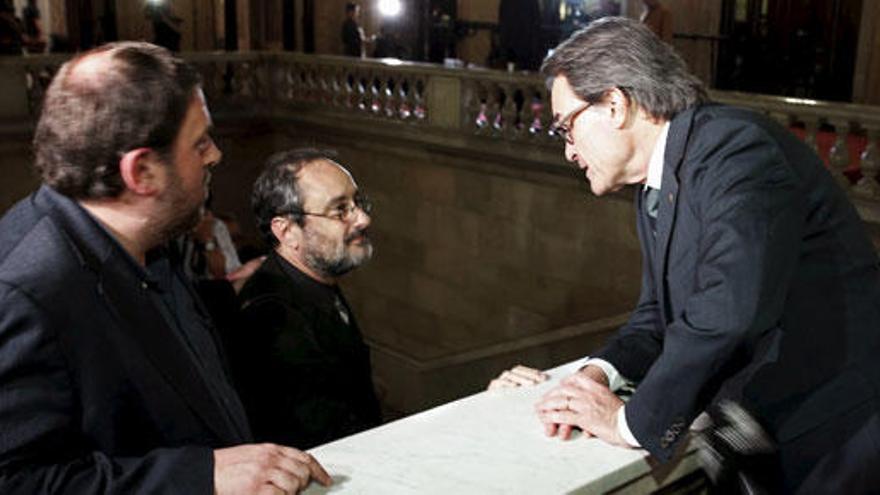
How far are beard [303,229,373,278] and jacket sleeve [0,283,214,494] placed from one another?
1635 mm

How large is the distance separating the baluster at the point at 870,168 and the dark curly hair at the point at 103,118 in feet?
20.7

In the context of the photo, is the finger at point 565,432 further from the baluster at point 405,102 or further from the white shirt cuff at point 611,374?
the baluster at point 405,102

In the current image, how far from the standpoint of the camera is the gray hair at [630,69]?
6.49ft

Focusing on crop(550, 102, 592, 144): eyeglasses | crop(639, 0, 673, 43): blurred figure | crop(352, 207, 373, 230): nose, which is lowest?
crop(352, 207, 373, 230): nose

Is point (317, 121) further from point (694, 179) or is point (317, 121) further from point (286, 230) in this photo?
point (694, 179)

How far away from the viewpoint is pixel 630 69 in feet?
6.50

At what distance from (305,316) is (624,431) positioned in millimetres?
1278

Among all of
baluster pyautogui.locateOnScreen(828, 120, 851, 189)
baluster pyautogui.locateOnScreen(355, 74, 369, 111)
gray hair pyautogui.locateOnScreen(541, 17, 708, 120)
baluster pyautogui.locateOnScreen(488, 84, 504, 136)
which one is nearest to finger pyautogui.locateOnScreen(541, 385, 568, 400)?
gray hair pyautogui.locateOnScreen(541, 17, 708, 120)

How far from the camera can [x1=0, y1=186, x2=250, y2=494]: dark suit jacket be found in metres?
1.47

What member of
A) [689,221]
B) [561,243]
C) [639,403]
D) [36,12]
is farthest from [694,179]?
[36,12]

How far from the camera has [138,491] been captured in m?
1.52

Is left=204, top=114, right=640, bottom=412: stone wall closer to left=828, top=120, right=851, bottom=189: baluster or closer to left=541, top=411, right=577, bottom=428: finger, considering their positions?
left=828, top=120, right=851, bottom=189: baluster

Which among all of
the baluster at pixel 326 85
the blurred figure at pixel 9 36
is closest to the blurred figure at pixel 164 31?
the blurred figure at pixel 9 36

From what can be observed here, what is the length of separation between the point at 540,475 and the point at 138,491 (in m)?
0.68
